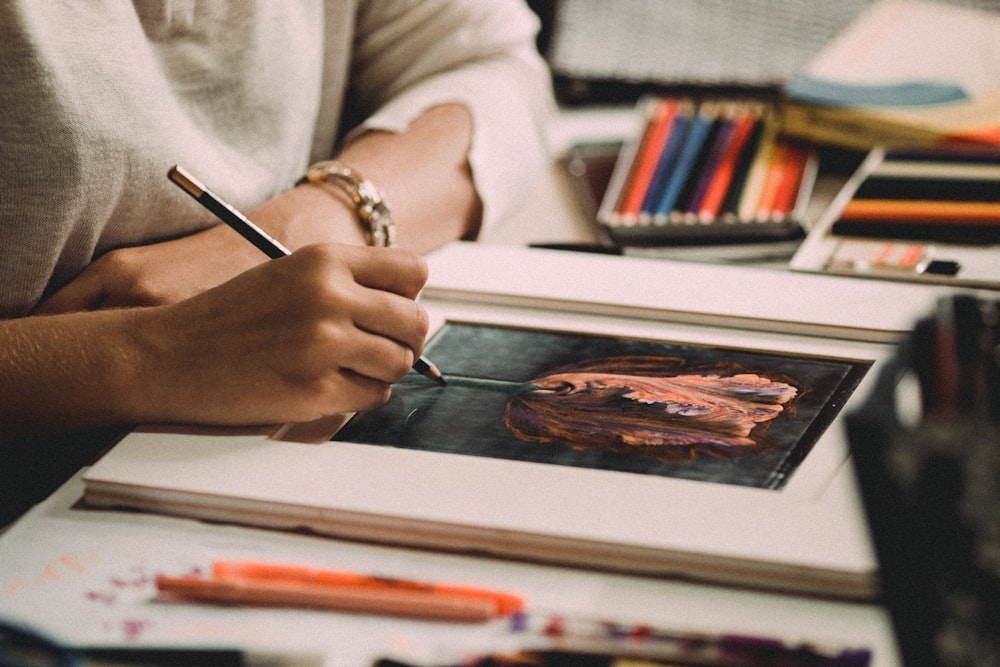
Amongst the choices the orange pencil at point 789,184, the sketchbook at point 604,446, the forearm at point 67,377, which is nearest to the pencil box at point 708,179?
the orange pencil at point 789,184

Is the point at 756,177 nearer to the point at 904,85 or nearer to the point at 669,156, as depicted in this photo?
the point at 669,156

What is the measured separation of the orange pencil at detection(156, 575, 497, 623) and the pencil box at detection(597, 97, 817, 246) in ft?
1.33

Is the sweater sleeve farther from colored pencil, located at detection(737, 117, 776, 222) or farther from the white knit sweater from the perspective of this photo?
colored pencil, located at detection(737, 117, 776, 222)

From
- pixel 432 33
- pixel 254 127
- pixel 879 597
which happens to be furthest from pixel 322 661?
pixel 432 33

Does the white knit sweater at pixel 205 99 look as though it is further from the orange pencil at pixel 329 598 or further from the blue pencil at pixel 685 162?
the orange pencil at pixel 329 598

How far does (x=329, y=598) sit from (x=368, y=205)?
340mm

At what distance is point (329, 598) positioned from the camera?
35cm

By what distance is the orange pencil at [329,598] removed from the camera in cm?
34

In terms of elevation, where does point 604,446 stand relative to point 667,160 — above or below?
below

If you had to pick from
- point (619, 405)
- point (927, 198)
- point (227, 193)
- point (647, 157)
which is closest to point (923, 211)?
point (927, 198)

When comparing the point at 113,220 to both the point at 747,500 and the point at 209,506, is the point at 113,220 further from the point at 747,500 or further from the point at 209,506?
the point at 747,500

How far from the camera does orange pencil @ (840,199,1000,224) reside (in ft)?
2.18

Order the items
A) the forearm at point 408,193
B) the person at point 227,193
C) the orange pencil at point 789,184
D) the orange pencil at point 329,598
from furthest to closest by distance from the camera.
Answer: the orange pencil at point 789,184 < the forearm at point 408,193 < the person at point 227,193 < the orange pencil at point 329,598

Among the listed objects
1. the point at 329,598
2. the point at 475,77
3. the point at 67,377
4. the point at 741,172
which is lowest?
the point at 329,598
